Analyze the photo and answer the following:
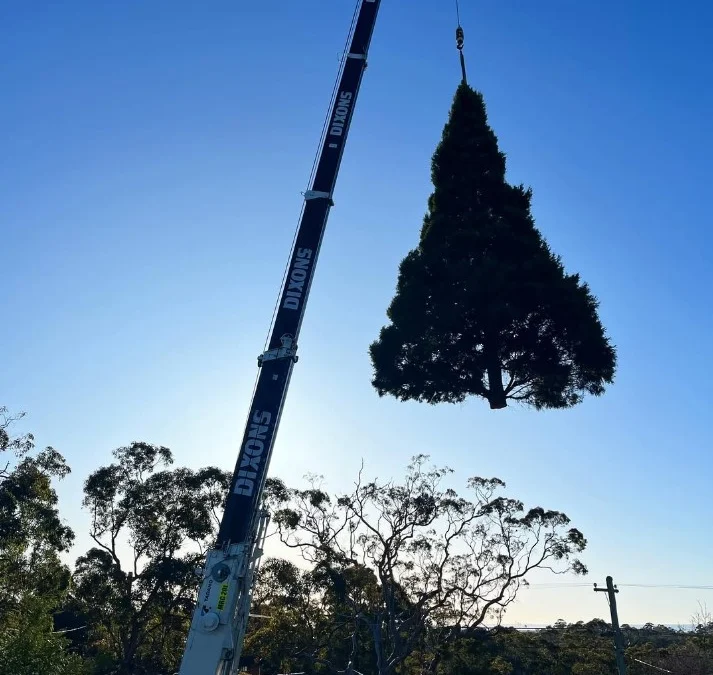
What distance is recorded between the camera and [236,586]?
9.70 meters

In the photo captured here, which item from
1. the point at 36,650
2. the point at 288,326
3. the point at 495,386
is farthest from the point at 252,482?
the point at 36,650

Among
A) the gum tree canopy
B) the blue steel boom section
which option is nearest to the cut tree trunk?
the gum tree canopy

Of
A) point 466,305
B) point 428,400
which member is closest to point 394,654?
point 428,400

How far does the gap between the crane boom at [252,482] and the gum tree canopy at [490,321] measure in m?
3.62

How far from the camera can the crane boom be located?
30.7 feet

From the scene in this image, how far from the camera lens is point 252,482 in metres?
10.4

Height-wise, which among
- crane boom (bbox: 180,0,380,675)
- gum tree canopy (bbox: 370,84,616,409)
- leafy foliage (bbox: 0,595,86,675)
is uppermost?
gum tree canopy (bbox: 370,84,616,409)

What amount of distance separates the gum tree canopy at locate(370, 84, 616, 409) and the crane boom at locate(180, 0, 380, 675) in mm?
3622

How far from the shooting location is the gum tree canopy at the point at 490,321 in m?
14.9

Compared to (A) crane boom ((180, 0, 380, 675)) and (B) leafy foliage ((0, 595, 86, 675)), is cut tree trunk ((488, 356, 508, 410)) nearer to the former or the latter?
(A) crane boom ((180, 0, 380, 675))

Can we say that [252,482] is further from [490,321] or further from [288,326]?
[490,321]

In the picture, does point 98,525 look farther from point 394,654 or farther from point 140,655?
point 394,654

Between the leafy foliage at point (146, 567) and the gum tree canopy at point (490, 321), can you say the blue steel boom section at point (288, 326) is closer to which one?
the gum tree canopy at point (490, 321)

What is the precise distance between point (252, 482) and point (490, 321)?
23.5 feet
